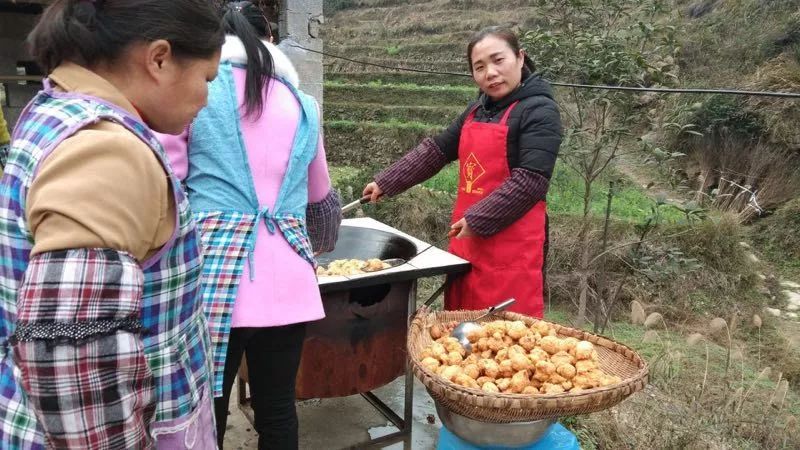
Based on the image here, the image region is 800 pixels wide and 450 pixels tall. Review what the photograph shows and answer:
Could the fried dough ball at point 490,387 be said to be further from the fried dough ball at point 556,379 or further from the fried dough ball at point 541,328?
the fried dough ball at point 541,328

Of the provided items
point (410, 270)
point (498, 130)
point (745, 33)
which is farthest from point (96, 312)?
point (745, 33)

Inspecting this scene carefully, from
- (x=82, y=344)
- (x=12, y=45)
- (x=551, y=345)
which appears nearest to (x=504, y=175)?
(x=551, y=345)

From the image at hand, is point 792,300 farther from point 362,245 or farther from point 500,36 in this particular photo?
point 500,36

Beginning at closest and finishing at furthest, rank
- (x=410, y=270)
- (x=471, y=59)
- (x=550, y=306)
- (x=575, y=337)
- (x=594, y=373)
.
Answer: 1. (x=594, y=373)
2. (x=575, y=337)
3. (x=410, y=270)
4. (x=471, y=59)
5. (x=550, y=306)

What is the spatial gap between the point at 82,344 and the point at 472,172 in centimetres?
186

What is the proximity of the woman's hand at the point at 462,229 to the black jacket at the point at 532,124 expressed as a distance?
0.29m

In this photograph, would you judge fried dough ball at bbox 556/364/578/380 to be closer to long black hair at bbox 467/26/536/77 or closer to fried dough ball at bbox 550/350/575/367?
fried dough ball at bbox 550/350/575/367

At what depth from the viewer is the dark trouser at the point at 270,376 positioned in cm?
162

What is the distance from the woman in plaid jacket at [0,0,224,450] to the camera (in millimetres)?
761

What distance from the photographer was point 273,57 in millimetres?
1540

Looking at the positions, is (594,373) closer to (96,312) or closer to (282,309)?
(282,309)

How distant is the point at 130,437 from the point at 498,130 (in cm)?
177

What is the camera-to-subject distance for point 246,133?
1.48m

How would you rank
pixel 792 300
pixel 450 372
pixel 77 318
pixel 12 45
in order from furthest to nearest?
pixel 12 45 < pixel 792 300 < pixel 450 372 < pixel 77 318
